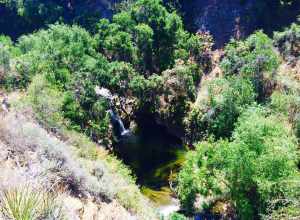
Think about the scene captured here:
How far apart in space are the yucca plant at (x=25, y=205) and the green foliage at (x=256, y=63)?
82.6 feet

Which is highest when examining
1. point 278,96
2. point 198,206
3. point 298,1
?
point 298,1

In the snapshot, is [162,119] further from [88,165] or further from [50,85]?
[88,165]

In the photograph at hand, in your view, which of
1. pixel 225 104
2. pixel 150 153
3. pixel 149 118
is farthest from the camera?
pixel 149 118

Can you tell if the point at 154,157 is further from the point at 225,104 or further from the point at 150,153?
the point at 225,104

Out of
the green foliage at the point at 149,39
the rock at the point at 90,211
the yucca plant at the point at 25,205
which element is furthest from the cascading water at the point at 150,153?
the yucca plant at the point at 25,205

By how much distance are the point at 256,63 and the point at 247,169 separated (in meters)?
13.1

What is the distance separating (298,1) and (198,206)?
81.8ft

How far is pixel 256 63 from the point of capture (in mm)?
33781

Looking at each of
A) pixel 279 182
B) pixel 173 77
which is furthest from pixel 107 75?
pixel 279 182

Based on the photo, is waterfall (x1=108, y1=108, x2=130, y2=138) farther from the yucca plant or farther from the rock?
the yucca plant

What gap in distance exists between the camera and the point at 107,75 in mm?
37125

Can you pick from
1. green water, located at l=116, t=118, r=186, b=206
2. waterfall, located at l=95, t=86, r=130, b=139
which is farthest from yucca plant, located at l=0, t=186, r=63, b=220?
waterfall, located at l=95, t=86, r=130, b=139

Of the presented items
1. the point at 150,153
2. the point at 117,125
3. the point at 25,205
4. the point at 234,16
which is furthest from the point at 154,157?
the point at 25,205

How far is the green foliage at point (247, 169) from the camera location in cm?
2264
